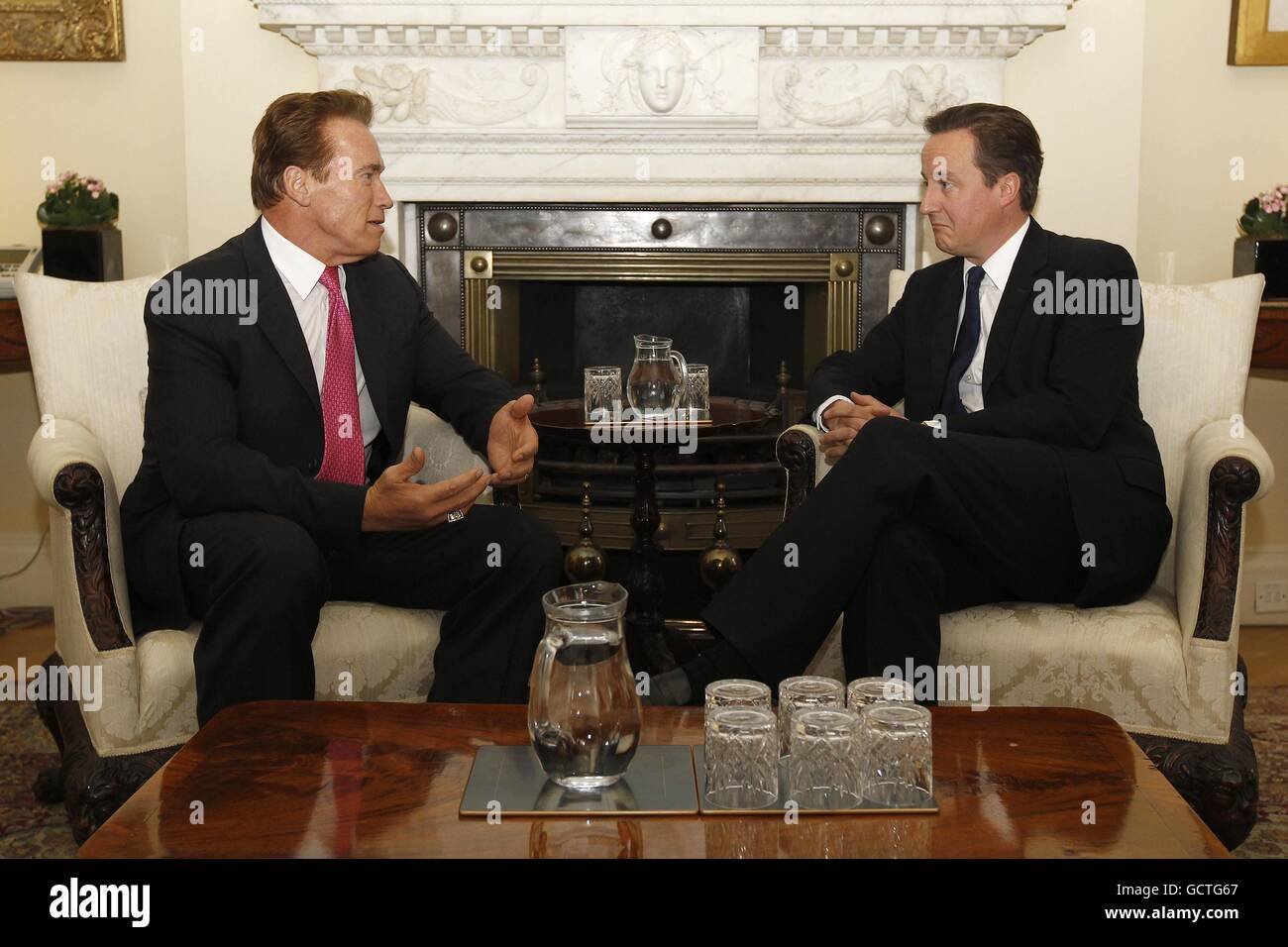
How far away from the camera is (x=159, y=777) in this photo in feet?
5.12

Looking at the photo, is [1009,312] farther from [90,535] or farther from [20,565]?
[20,565]

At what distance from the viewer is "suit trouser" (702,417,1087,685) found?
225 cm

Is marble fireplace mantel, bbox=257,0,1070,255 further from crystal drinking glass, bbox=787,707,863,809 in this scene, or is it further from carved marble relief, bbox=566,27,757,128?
crystal drinking glass, bbox=787,707,863,809

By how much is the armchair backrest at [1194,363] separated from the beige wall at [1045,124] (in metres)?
0.98

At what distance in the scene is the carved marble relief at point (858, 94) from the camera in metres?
3.56

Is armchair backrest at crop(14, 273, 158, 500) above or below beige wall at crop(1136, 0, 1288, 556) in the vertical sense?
below

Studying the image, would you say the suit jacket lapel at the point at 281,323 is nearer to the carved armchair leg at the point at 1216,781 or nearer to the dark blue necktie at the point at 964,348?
the dark blue necktie at the point at 964,348

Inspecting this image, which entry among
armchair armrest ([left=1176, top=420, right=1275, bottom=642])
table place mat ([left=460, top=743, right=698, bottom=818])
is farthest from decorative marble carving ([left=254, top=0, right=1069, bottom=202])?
table place mat ([left=460, top=743, right=698, bottom=818])

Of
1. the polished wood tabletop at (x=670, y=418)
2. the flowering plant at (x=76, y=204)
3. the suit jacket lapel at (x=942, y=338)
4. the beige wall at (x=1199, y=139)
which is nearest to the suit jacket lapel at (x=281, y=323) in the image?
the polished wood tabletop at (x=670, y=418)

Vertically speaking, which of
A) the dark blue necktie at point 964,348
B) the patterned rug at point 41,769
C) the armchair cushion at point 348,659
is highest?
the dark blue necktie at point 964,348

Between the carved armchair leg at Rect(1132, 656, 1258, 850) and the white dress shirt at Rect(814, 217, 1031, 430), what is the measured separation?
0.76 metres
